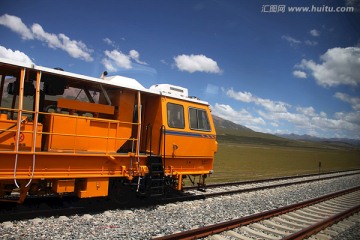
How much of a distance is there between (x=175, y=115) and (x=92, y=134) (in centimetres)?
330

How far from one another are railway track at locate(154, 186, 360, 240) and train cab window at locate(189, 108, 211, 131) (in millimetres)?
4104

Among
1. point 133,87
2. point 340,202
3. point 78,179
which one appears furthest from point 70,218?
point 340,202

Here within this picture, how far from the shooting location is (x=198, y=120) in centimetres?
1201

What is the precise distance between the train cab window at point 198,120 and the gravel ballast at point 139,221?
2904mm

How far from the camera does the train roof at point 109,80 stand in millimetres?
7625

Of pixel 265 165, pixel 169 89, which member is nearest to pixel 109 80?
pixel 169 89

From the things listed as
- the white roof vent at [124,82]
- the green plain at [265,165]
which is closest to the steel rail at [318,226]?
the white roof vent at [124,82]

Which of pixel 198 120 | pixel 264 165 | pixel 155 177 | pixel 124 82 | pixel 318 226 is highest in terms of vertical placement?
pixel 124 82

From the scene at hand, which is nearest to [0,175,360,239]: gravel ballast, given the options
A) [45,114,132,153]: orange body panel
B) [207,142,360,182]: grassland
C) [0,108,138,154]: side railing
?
[0,108,138,154]: side railing

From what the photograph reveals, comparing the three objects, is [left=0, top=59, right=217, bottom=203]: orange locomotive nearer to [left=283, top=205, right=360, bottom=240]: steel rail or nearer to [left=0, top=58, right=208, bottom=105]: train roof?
[left=0, top=58, right=208, bottom=105]: train roof

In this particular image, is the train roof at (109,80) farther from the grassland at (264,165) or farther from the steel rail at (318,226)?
the grassland at (264,165)

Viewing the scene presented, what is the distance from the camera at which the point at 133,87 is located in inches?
389

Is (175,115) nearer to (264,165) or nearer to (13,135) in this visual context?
(13,135)

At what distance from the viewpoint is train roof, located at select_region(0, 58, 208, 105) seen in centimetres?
762
